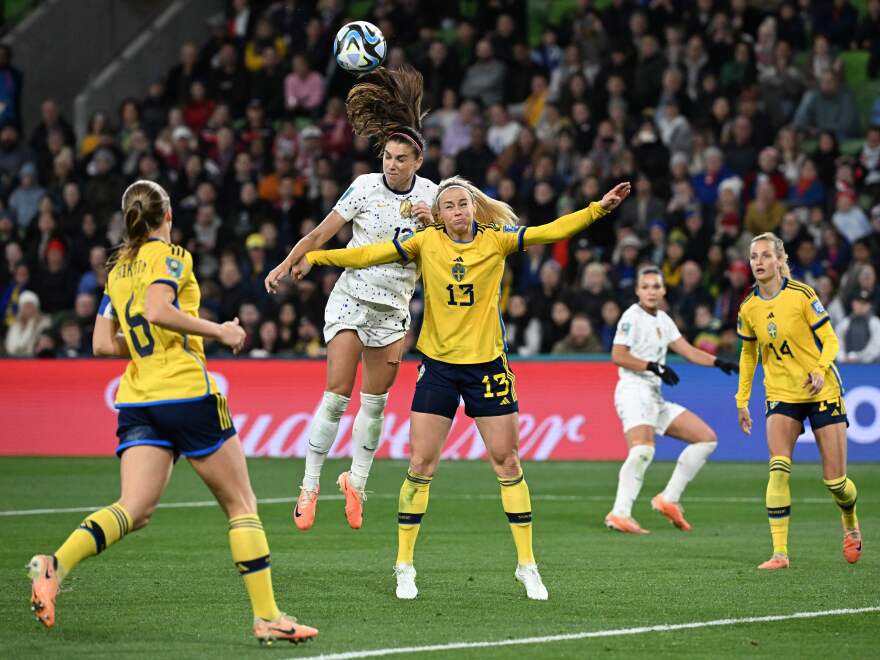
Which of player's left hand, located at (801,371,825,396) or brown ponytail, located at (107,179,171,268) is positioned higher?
brown ponytail, located at (107,179,171,268)

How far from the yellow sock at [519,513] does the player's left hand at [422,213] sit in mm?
1900

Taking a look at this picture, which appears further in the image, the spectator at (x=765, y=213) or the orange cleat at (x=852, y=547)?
the spectator at (x=765, y=213)

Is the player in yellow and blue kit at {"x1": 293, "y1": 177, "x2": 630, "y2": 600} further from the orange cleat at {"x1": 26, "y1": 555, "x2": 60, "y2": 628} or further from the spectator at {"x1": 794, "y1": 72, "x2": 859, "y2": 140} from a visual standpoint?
the spectator at {"x1": 794, "y1": 72, "x2": 859, "y2": 140}

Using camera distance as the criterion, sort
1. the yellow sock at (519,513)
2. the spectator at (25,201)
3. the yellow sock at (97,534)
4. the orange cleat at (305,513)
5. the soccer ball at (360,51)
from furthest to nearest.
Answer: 1. the spectator at (25,201)
2. the soccer ball at (360,51)
3. the orange cleat at (305,513)
4. the yellow sock at (519,513)
5. the yellow sock at (97,534)

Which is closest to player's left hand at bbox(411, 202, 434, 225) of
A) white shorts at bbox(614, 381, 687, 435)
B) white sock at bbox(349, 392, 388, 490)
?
white sock at bbox(349, 392, 388, 490)

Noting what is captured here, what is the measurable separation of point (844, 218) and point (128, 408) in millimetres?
15351

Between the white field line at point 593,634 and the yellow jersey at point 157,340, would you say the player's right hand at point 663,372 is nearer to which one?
the white field line at point 593,634

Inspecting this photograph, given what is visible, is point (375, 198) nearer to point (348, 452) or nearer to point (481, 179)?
point (348, 452)

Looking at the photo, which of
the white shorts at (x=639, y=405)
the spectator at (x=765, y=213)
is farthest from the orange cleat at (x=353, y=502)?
the spectator at (x=765, y=213)

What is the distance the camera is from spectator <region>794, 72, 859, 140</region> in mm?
22688

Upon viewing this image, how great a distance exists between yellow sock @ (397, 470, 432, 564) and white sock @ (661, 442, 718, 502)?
4672mm

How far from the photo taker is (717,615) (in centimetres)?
863

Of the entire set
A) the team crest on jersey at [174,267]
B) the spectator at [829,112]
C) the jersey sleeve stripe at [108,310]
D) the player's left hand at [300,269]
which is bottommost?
the jersey sleeve stripe at [108,310]

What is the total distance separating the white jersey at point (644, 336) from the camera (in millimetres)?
13758
